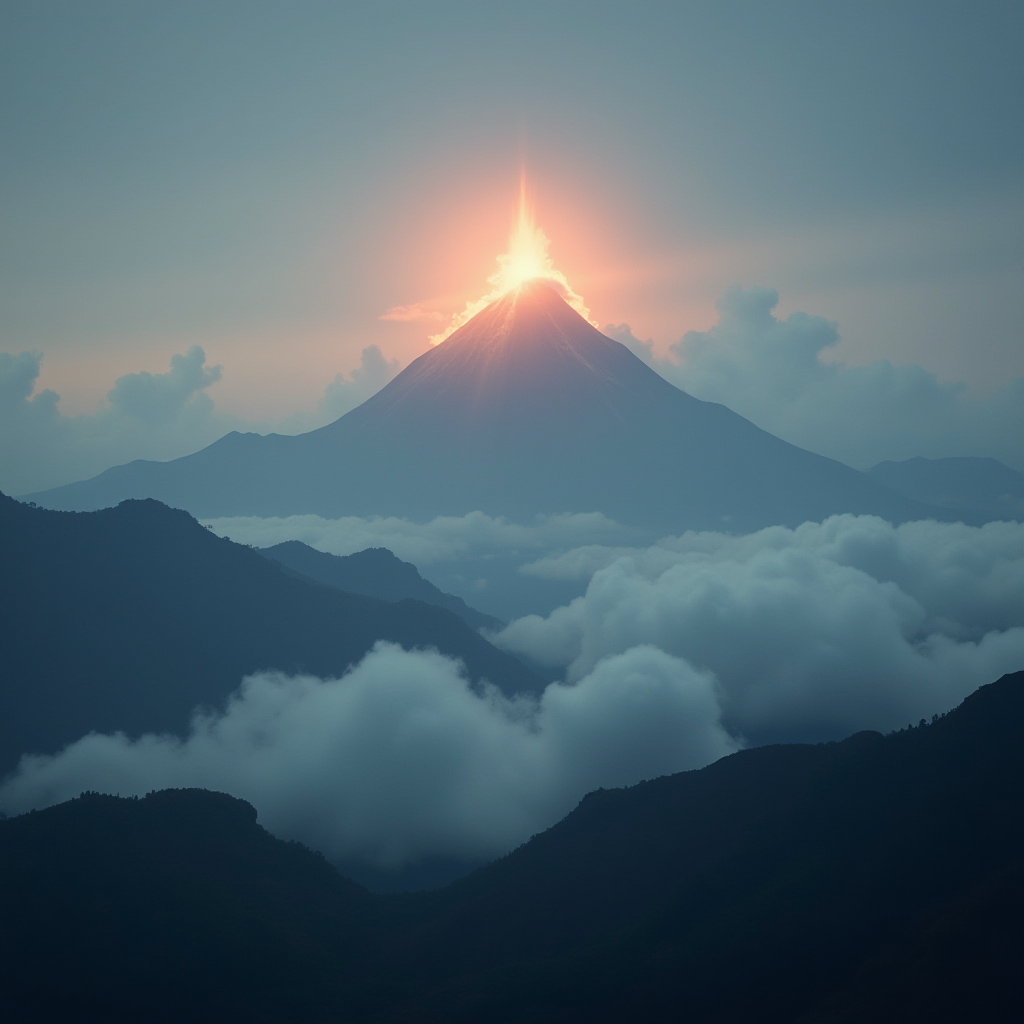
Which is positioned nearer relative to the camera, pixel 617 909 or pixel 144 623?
pixel 617 909

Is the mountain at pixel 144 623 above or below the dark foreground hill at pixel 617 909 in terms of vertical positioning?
above

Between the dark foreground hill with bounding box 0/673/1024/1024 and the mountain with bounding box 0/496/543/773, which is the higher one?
the mountain with bounding box 0/496/543/773

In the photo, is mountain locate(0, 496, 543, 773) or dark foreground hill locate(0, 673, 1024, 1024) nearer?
dark foreground hill locate(0, 673, 1024, 1024)

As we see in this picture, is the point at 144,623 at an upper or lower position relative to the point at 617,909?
upper

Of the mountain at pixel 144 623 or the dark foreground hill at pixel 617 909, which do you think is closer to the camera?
the dark foreground hill at pixel 617 909
